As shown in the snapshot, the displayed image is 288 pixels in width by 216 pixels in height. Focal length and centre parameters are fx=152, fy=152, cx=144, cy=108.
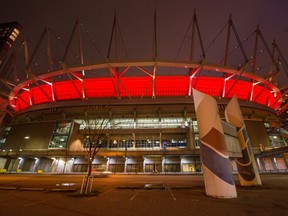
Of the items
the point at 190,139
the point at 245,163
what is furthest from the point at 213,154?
the point at 190,139

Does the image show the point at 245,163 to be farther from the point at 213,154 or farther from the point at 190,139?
the point at 190,139

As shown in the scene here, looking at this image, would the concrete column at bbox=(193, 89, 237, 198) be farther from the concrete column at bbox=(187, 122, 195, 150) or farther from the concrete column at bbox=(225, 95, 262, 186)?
the concrete column at bbox=(187, 122, 195, 150)

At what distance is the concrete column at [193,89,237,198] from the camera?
7406 millimetres

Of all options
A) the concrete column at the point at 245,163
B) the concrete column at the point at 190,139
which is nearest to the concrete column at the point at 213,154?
the concrete column at the point at 245,163

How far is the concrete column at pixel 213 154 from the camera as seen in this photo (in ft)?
24.3

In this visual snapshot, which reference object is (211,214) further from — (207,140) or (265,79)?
(265,79)

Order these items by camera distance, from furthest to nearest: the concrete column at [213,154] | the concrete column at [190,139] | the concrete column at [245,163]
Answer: the concrete column at [190,139], the concrete column at [245,163], the concrete column at [213,154]

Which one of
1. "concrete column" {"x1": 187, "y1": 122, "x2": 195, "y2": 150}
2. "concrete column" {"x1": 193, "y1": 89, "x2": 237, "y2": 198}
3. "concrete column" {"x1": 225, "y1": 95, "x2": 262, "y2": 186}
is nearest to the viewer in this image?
"concrete column" {"x1": 193, "y1": 89, "x2": 237, "y2": 198}

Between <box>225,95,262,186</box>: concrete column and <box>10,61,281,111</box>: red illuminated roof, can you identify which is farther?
<box>10,61,281,111</box>: red illuminated roof

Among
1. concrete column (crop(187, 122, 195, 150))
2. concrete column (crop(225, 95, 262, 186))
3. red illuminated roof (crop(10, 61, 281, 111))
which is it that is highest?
red illuminated roof (crop(10, 61, 281, 111))

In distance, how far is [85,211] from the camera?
5453 millimetres

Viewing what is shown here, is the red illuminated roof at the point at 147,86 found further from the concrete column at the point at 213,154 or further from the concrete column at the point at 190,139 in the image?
the concrete column at the point at 213,154

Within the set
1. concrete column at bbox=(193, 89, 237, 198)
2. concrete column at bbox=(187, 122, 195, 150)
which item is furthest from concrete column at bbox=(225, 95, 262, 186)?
concrete column at bbox=(187, 122, 195, 150)

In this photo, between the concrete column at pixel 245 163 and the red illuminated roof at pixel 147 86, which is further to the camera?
the red illuminated roof at pixel 147 86
